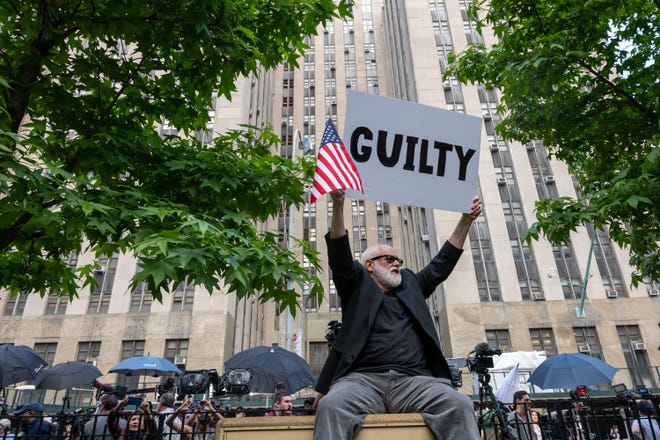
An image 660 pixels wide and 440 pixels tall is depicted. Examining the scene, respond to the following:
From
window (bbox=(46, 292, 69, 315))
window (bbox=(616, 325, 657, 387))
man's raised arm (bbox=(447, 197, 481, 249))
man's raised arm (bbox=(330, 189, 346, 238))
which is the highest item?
window (bbox=(46, 292, 69, 315))

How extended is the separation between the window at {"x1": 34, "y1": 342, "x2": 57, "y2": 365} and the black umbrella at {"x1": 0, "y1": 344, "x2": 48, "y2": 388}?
88.3 ft

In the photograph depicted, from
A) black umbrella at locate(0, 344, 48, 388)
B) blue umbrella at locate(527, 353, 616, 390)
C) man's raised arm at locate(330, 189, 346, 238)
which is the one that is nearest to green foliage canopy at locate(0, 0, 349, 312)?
man's raised arm at locate(330, 189, 346, 238)

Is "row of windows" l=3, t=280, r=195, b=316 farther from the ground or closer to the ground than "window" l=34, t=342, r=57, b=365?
farther from the ground

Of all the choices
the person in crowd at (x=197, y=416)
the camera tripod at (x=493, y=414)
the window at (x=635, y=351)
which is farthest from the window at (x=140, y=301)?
the window at (x=635, y=351)

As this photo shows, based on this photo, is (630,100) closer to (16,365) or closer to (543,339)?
(16,365)

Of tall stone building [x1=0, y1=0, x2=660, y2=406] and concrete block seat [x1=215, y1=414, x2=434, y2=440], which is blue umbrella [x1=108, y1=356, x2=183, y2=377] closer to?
concrete block seat [x1=215, y1=414, x2=434, y2=440]

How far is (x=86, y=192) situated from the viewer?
5016 millimetres

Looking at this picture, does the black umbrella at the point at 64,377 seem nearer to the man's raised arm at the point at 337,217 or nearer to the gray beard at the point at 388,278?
the gray beard at the point at 388,278

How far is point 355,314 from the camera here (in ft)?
11.0

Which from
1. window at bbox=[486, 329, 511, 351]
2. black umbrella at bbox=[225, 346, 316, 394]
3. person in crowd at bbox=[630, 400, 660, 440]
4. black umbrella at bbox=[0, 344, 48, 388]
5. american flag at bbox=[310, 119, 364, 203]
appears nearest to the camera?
american flag at bbox=[310, 119, 364, 203]

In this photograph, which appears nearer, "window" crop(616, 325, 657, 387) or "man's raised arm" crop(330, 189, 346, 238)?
"man's raised arm" crop(330, 189, 346, 238)

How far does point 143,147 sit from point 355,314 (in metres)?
4.30

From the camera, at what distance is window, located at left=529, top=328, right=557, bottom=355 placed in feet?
111

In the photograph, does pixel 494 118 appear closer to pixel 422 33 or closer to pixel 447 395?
pixel 422 33
